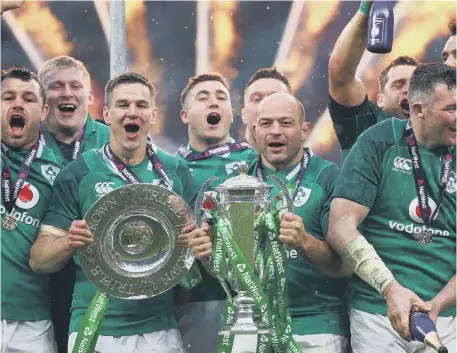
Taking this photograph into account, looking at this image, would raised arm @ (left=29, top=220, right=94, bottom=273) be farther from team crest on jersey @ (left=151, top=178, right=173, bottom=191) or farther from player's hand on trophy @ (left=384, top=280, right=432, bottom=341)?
player's hand on trophy @ (left=384, top=280, right=432, bottom=341)

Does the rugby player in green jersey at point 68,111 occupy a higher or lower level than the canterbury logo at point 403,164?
higher

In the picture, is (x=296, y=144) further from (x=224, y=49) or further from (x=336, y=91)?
(x=224, y=49)

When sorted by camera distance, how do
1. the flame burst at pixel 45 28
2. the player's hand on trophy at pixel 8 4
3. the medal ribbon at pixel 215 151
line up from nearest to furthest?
the player's hand on trophy at pixel 8 4 < the medal ribbon at pixel 215 151 < the flame burst at pixel 45 28

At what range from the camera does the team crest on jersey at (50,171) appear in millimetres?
5164

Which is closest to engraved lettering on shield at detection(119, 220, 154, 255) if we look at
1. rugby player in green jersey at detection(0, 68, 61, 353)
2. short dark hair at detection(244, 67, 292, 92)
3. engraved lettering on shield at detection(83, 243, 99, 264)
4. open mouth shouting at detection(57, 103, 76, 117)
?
engraved lettering on shield at detection(83, 243, 99, 264)

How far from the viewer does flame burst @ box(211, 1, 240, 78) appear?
618cm

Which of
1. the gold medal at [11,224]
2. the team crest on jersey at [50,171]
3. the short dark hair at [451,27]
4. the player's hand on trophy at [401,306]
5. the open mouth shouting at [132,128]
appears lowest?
the player's hand on trophy at [401,306]

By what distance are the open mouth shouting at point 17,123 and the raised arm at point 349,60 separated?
4.82ft

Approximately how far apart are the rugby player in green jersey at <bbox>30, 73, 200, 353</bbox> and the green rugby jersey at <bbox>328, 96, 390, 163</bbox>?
2.49ft

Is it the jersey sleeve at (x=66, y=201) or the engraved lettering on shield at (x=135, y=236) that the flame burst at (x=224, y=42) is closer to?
the jersey sleeve at (x=66, y=201)

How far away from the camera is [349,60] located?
4.95 metres

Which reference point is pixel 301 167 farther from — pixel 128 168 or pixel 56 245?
pixel 56 245

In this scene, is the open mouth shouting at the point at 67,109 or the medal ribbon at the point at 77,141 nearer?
the medal ribbon at the point at 77,141

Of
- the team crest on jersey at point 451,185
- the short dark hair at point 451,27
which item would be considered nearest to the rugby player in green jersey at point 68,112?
the team crest on jersey at point 451,185
